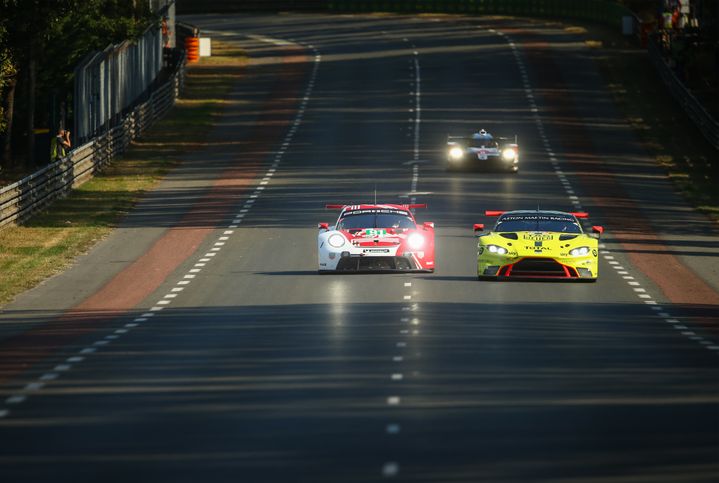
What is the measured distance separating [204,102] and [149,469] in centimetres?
6089

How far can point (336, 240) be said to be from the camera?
30609 millimetres

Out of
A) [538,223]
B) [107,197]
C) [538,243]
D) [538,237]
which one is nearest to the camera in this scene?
[538,243]

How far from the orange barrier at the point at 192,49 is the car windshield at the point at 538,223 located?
58.1 m

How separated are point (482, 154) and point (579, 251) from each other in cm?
2400

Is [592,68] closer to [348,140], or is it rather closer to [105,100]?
[348,140]

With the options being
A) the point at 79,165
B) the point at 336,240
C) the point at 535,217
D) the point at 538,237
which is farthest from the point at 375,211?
the point at 79,165

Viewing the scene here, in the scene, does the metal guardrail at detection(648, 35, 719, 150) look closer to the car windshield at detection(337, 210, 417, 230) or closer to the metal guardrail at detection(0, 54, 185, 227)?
the metal guardrail at detection(0, 54, 185, 227)

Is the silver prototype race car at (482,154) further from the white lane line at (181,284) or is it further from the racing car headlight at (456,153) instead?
the white lane line at (181,284)

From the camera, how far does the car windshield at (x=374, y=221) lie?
31.3 meters

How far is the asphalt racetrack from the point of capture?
44.5 feet

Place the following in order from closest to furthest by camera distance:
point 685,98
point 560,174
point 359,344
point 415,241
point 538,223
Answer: point 359,344, point 415,241, point 538,223, point 560,174, point 685,98

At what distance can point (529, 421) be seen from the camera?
15.1 m

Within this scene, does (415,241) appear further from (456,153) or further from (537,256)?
(456,153)

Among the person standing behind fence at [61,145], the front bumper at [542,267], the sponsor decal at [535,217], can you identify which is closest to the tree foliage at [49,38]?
the person standing behind fence at [61,145]
